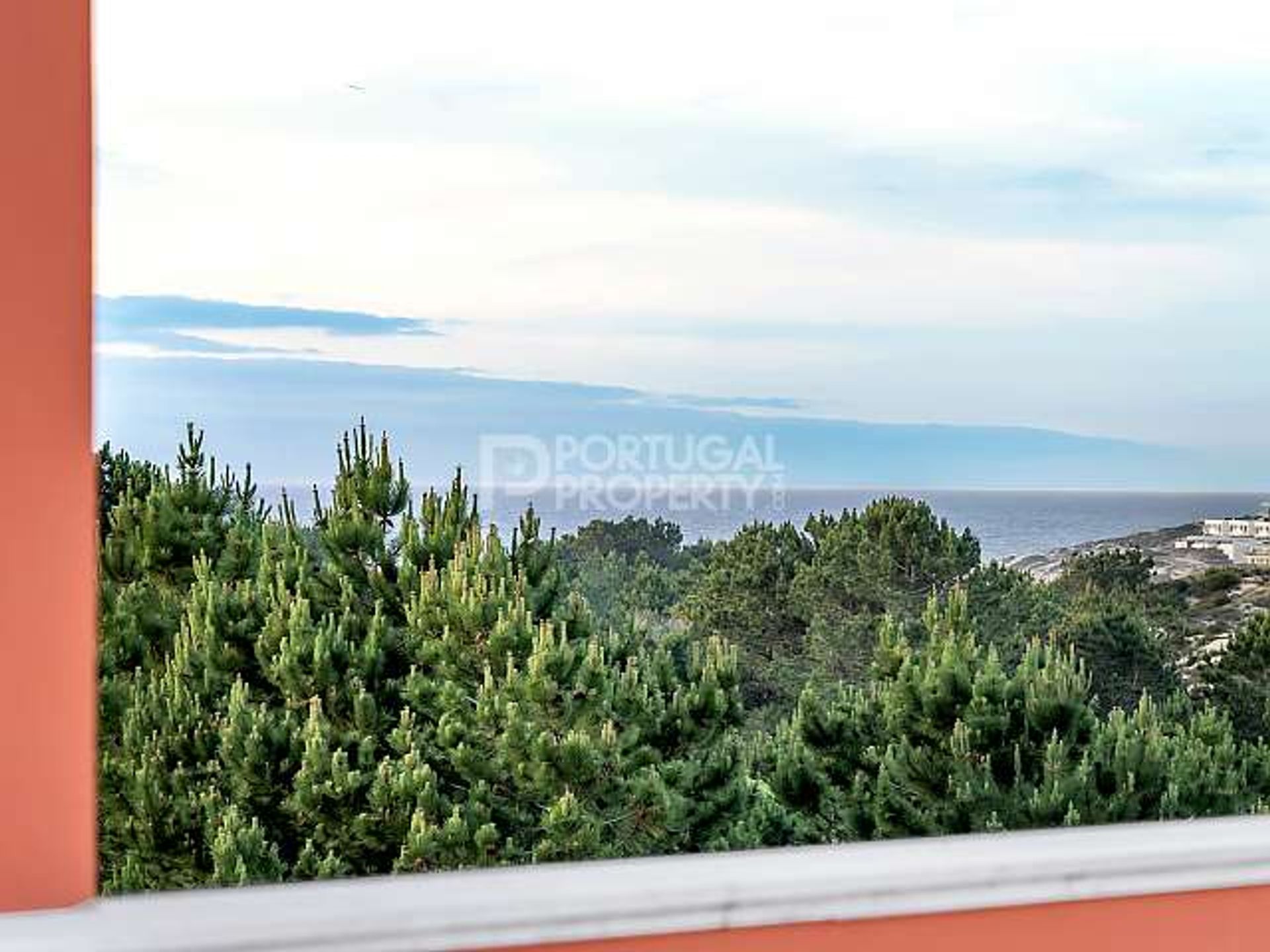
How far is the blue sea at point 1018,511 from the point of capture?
7.66ft

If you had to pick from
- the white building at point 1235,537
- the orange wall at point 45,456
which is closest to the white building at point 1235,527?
the white building at point 1235,537

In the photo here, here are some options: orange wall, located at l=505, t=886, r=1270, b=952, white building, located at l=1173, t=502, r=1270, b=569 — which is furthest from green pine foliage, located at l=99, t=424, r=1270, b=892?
orange wall, located at l=505, t=886, r=1270, b=952

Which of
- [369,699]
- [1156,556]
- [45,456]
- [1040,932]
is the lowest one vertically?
[1040,932]

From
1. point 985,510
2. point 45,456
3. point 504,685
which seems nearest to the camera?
point 45,456

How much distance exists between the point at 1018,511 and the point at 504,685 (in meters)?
0.82

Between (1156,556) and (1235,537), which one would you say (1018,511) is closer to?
(1156,556)

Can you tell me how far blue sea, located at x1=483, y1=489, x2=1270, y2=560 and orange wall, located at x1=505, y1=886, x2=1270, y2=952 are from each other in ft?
2.79

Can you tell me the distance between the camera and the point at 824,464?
2.39 meters

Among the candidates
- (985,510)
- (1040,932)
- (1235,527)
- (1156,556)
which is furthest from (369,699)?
(1235,527)

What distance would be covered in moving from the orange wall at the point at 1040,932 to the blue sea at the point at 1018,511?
0.85m

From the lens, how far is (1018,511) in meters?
2.51

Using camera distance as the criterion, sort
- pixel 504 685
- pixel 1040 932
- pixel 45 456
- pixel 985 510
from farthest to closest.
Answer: pixel 985 510, pixel 504 685, pixel 1040 932, pixel 45 456

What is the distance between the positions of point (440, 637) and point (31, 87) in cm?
116

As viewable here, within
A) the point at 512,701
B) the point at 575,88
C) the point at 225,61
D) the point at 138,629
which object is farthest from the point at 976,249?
the point at 138,629
